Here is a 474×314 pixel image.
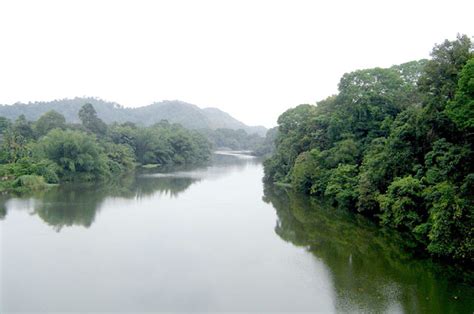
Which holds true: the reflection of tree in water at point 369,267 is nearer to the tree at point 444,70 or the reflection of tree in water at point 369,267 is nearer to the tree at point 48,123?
the tree at point 444,70

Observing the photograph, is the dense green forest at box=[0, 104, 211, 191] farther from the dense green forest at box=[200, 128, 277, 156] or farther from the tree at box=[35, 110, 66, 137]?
the dense green forest at box=[200, 128, 277, 156]

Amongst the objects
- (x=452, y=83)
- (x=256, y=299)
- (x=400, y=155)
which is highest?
(x=452, y=83)

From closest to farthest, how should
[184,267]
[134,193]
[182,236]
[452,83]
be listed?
[184,267], [452,83], [182,236], [134,193]

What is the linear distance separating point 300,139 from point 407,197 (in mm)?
22441

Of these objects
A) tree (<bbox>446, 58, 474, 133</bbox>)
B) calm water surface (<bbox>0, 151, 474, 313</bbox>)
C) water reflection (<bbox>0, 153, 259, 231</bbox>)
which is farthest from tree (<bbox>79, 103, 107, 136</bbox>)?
tree (<bbox>446, 58, 474, 133</bbox>)

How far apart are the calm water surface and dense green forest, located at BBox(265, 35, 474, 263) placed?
1.49 m

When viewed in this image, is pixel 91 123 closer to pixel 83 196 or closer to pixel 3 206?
pixel 83 196

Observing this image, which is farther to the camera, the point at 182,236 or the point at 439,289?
the point at 182,236

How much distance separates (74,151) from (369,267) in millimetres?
36259

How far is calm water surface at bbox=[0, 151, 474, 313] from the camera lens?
14.6 meters

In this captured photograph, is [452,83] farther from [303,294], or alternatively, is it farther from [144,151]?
[144,151]

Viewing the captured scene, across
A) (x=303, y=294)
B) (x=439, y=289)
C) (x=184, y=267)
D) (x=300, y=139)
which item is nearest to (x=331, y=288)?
(x=303, y=294)

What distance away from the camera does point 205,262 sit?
19.1m

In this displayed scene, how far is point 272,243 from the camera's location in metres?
22.8
